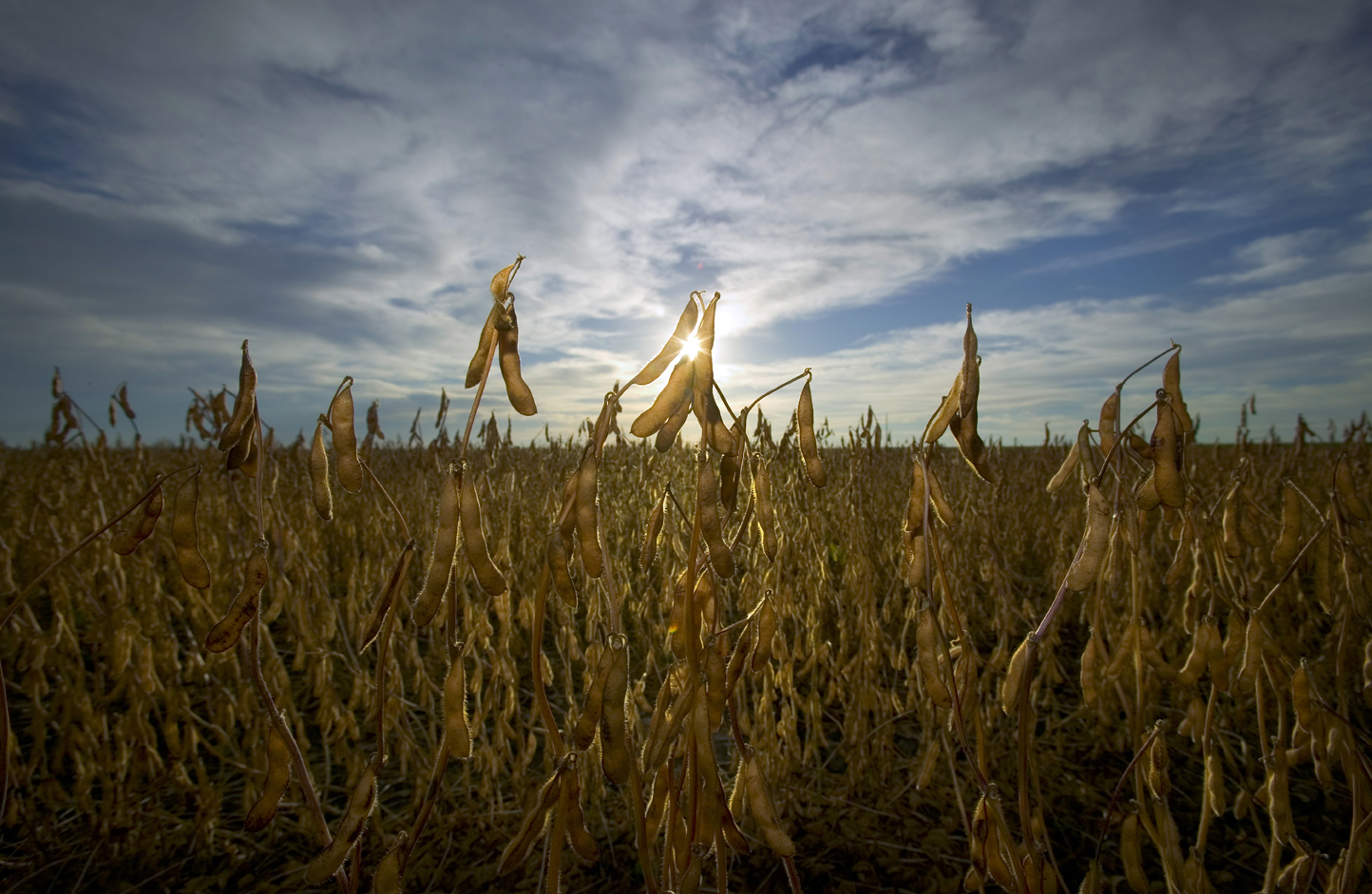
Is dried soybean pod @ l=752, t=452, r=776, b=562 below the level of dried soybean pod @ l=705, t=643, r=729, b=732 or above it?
above

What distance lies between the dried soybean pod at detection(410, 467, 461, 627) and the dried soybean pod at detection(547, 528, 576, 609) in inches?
4.6

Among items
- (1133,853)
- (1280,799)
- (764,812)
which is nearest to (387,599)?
(764,812)

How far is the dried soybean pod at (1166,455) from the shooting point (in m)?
0.85

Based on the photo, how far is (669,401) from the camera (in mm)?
803

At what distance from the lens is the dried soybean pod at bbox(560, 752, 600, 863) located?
2.66ft

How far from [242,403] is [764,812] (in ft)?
2.83

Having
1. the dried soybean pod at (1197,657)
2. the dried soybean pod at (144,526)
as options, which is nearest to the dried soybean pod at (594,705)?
the dried soybean pod at (144,526)

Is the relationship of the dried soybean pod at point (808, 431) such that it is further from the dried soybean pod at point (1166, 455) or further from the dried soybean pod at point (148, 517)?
the dried soybean pod at point (148, 517)

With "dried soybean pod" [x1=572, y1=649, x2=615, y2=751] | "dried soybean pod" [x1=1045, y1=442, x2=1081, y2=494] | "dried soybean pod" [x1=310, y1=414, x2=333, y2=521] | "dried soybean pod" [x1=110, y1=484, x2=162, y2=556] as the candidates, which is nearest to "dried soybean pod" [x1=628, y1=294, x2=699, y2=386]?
"dried soybean pod" [x1=572, y1=649, x2=615, y2=751]

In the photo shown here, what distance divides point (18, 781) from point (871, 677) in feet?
9.65

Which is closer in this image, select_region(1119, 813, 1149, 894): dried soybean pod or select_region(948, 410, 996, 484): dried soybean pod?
select_region(948, 410, 996, 484): dried soybean pod

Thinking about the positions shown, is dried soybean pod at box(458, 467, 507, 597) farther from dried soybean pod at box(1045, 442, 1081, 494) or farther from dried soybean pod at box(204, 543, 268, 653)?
dried soybean pod at box(1045, 442, 1081, 494)

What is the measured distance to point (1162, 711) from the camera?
2.94 meters

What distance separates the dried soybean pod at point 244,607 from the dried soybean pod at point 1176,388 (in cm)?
120
